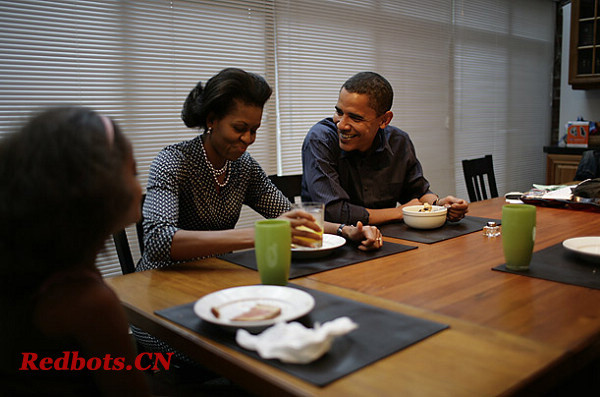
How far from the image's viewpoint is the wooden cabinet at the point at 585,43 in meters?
4.73

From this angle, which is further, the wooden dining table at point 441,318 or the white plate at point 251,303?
the white plate at point 251,303

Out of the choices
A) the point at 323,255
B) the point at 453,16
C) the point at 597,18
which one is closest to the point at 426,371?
the point at 323,255

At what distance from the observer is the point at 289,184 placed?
2.28 meters

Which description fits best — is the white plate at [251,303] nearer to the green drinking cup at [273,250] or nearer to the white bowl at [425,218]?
the green drinking cup at [273,250]

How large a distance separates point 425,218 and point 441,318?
810 millimetres

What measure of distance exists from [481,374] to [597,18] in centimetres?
505

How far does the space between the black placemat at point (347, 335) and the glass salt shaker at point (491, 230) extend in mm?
818

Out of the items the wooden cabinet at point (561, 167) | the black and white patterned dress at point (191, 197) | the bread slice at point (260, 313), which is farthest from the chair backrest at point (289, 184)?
the wooden cabinet at point (561, 167)

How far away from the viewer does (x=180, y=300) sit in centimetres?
112

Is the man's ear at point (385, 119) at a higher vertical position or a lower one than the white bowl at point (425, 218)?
higher

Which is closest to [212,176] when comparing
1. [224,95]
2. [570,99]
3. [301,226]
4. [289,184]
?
[224,95]

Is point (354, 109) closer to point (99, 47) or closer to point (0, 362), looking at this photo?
point (99, 47)

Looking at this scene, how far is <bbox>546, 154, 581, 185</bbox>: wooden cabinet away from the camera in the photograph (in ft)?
15.8

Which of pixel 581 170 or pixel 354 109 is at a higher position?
pixel 354 109
